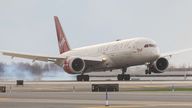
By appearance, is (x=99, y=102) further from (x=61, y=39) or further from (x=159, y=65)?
(x=61, y=39)

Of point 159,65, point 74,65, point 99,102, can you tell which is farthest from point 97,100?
point 159,65

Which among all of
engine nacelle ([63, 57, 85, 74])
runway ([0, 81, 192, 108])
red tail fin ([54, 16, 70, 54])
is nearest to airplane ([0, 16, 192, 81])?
engine nacelle ([63, 57, 85, 74])

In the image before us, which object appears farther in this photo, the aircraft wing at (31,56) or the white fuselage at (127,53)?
the aircraft wing at (31,56)

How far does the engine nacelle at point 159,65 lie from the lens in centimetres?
7362

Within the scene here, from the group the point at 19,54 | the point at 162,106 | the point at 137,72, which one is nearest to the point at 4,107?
the point at 162,106

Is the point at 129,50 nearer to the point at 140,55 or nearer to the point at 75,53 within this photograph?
the point at 140,55

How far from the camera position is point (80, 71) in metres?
75.1

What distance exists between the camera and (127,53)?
72.9 meters

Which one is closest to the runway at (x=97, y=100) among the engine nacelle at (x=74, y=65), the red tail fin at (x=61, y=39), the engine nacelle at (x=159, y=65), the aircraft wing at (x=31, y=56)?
the engine nacelle at (x=159, y=65)

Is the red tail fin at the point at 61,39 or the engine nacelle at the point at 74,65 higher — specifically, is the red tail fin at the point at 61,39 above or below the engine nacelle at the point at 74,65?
above

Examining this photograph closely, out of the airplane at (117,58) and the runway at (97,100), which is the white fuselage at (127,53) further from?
the runway at (97,100)

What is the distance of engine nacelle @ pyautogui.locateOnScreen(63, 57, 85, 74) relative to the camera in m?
73.9

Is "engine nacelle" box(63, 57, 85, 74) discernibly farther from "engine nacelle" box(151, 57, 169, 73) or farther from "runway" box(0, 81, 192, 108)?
"runway" box(0, 81, 192, 108)

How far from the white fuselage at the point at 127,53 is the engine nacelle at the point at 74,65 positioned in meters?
3.72
